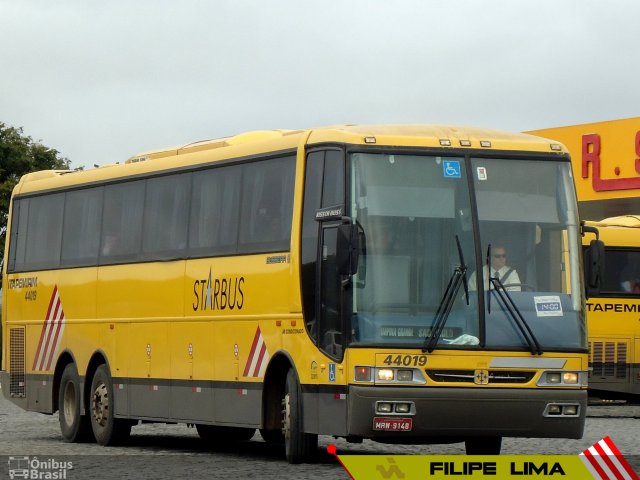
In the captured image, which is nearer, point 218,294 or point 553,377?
point 553,377

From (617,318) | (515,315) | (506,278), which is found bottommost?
(515,315)

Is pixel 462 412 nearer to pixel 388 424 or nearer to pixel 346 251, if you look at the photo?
pixel 388 424

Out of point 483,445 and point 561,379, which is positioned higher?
point 561,379

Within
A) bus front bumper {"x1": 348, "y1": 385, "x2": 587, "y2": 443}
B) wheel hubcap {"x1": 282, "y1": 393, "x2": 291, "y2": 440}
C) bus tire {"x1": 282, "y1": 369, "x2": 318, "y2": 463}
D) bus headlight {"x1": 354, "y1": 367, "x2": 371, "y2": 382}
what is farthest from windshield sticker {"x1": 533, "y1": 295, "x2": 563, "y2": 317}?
wheel hubcap {"x1": 282, "y1": 393, "x2": 291, "y2": 440}

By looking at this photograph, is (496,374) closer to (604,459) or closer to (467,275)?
(467,275)

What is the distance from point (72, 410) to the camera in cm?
2250

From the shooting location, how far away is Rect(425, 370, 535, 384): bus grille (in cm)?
1592

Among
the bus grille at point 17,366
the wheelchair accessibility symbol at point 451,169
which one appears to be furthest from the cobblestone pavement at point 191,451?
the wheelchair accessibility symbol at point 451,169

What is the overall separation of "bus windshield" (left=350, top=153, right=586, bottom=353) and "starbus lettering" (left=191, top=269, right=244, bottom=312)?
2576 mm

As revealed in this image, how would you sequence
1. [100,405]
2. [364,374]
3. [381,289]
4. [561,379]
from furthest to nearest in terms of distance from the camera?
[100,405] → [561,379] → [381,289] → [364,374]

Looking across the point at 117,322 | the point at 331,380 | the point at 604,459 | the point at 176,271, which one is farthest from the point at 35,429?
the point at 604,459

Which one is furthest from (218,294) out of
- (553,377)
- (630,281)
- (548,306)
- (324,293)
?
(630,281)

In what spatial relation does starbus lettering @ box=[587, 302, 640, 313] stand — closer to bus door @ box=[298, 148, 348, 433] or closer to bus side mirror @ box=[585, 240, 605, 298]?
bus side mirror @ box=[585, 240, 605, 298]

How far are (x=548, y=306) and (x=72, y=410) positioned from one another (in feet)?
27.3
